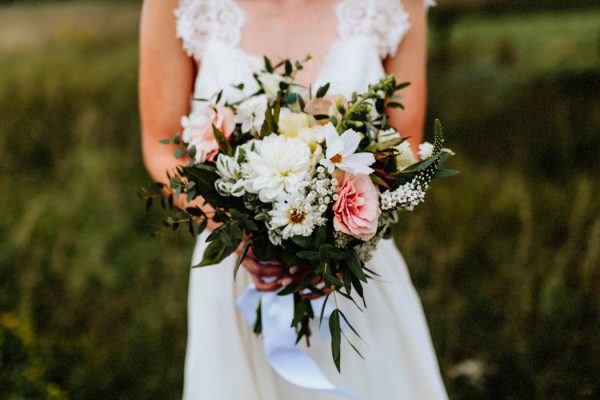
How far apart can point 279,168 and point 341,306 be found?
73 cm

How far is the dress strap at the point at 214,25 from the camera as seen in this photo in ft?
6.05

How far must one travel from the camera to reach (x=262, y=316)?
1780 mm

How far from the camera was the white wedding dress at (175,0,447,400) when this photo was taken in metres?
1.84

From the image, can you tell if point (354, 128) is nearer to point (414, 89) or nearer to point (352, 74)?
point (352, 74)

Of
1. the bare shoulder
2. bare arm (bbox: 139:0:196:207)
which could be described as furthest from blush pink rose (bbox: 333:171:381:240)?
the bare shoulder

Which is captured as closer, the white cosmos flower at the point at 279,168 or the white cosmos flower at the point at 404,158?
the white cosmos flower at the point at 279,168

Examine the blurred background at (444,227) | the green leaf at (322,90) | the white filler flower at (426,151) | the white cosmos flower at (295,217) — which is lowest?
the blurred background at (444,227)

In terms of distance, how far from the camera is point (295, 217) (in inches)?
54.1

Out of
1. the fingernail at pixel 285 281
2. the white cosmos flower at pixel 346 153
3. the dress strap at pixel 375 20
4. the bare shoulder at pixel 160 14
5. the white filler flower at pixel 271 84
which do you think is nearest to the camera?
the white cosmos flower at pixel 346 153

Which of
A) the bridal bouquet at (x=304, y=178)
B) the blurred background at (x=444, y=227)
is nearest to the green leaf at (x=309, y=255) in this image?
the bridal bouquet at (x=304, y=178)

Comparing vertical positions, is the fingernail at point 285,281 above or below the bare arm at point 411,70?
below

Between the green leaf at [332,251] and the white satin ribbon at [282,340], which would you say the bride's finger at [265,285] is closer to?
the white satin ribbon at [282,340]

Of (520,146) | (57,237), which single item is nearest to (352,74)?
(57,237)

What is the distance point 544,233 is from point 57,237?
2964 mm
